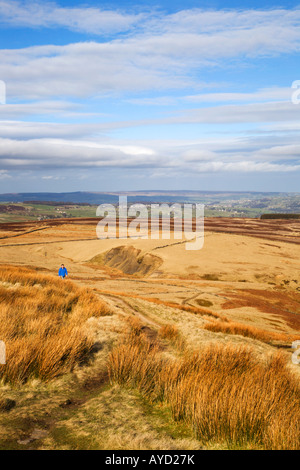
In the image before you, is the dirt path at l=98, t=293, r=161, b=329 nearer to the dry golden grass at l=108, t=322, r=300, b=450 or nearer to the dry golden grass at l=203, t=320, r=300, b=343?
the dry golden grass at l=203, t=320, r=300, b=343

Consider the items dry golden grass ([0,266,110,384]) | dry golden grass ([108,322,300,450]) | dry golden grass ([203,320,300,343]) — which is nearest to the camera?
dry golden grass ([108,322,300,450])

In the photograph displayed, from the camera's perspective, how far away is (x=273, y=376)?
22.1 ft

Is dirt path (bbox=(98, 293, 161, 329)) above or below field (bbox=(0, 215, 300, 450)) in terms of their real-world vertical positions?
below

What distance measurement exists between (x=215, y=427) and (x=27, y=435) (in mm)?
2553

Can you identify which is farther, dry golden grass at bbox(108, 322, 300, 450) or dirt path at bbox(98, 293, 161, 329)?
dirt path at bbox(98, 293, 161, 329)

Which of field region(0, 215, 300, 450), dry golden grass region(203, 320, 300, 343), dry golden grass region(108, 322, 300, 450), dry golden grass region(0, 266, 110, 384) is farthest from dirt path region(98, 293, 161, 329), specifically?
dry golden grass region(108, 322, 300, 450)

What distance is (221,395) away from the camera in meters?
5.19

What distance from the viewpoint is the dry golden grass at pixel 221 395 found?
15.1ft

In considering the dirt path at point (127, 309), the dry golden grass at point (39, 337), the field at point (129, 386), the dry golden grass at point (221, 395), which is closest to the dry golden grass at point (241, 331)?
the field at point (129, 386)

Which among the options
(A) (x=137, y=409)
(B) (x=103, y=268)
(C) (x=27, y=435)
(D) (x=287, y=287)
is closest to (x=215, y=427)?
(A) (x=137, y=409)

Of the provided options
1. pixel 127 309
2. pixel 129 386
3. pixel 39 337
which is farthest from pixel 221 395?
pixel 127 309

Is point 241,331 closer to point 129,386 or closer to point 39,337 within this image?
point 129,386

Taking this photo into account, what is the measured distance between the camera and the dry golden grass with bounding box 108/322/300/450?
4602 millimetres
